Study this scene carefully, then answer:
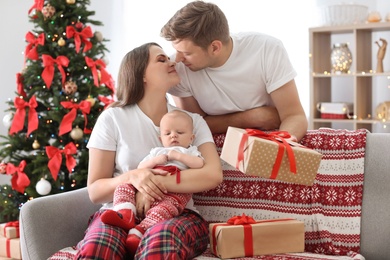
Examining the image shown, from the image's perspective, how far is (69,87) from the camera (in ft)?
13.3

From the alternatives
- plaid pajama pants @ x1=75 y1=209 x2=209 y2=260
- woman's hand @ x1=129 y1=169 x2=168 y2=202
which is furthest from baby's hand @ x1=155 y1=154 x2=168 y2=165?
plaid pajama pants @ x1=75 y1=209 x2=209 y2=260

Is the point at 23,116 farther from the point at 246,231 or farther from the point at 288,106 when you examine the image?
the point at 246,231

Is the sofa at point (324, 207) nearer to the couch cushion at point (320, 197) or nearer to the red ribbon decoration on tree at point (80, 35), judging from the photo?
the couch cushion at point (320, 197)

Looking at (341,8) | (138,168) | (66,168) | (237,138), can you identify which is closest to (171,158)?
(138,168)

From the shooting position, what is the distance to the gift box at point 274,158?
7.54 ft

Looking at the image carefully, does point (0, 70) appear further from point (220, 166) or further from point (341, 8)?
point (220, 166)

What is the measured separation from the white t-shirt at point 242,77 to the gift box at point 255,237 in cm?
60

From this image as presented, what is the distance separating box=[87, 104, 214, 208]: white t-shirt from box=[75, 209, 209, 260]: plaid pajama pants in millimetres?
340

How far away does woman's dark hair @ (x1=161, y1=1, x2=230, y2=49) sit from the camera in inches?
108

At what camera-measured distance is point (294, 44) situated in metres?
5.46

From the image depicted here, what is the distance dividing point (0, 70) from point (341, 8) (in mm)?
2846

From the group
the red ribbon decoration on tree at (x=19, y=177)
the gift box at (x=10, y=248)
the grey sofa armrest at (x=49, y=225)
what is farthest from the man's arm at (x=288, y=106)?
the gift box at (x=10, y=248)

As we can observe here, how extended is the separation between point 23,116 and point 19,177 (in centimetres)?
37

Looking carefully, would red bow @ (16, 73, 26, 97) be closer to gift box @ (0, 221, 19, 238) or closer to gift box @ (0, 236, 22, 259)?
gift box @ (0, 221, 19, 238)
